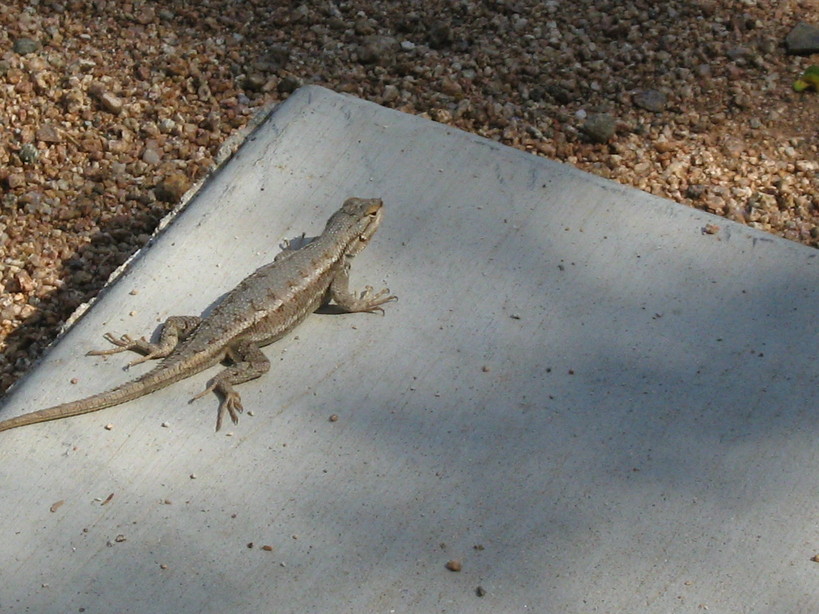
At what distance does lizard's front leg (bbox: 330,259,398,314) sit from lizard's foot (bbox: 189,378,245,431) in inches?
21.3

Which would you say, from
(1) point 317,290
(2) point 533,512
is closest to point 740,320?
(2) point 533,512

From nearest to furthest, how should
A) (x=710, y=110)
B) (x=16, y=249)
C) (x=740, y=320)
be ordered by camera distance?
1. (x=740, y=320)
2. (x=16, y=249)
3. (x=710, y=110)

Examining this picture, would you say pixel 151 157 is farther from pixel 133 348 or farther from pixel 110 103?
pixel 133 348

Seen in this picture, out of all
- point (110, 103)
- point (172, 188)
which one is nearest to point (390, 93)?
point (172, 188)

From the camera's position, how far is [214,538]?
9.73ft

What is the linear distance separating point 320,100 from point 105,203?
4.42ft

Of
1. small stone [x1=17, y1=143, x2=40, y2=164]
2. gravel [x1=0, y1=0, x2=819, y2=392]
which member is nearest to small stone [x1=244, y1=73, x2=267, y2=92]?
gravel [x1=0, y1=0, x2=819, y2=392]

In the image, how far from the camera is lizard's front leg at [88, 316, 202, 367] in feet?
11.4

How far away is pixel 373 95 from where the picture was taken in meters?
5.40

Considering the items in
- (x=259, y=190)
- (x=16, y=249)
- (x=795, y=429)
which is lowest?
(x=16, y=249)

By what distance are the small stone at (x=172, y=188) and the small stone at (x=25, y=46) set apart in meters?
1.35

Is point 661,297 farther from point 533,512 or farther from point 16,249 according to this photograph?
point 16,249

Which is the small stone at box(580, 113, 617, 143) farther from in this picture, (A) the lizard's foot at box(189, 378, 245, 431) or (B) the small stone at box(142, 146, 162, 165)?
(A) the lizard's foot at box(189, 378, 245, 431)

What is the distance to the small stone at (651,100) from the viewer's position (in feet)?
17.0
